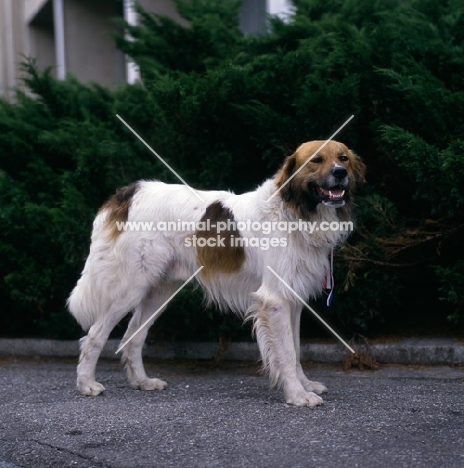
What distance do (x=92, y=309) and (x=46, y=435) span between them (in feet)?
4.94

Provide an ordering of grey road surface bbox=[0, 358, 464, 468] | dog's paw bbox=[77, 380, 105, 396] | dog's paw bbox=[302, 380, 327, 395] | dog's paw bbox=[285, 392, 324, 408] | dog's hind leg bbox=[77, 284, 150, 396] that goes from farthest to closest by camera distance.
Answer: dog's hind leg bbox=[77, 284, 150, 396], dog's paw bbox=[77, 380, 105, 396], dog's paw bbox=[302, 380, 327, 395], dog's paw bbox=[285, 392, 324, 408], grey road surface bbox=[0, 358, 464, 468]

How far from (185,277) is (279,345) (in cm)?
97

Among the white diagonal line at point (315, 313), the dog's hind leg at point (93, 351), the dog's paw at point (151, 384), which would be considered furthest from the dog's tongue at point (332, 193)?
the dog's paw at point (151, 384)

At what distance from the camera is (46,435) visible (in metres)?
4.26

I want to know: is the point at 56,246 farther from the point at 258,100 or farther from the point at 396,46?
the point at 396,46

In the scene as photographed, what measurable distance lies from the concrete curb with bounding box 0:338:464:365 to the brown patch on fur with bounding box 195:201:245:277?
3.79ft

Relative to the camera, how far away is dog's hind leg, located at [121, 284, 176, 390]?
5.59 m

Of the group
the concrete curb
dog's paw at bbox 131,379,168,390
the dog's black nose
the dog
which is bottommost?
dog's paw at bbox 131,379,168,390

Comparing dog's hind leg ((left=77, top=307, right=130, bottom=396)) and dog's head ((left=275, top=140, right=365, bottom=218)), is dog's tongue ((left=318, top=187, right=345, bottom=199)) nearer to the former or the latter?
dog's head ((left=275, top=140, right=365, bottom=218))

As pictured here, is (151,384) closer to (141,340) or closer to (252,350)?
(141,340)

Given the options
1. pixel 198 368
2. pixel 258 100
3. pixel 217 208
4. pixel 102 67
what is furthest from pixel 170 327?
pixel 102 67

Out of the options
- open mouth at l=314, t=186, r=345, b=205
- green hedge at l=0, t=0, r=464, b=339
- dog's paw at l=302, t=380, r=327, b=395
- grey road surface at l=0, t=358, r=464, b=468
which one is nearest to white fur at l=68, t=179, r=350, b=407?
dog's paw at l=302, t=380, r=327, b=395

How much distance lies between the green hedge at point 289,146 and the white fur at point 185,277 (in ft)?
2.03

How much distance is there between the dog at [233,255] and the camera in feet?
16.5
